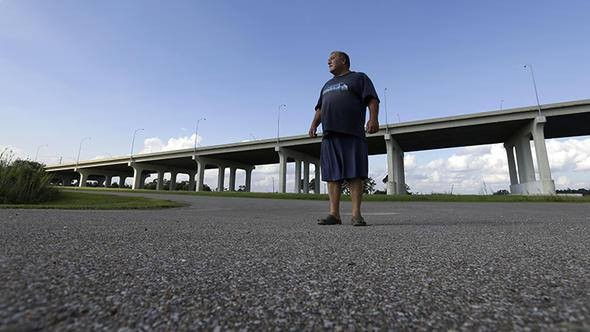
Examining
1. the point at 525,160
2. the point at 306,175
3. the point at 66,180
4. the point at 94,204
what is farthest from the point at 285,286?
the point at 66,180

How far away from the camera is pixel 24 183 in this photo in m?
9.27

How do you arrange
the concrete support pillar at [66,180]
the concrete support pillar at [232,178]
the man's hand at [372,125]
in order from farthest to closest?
the concrete support pillar at [66,180] < the concrete support pillar at [232,178] < the man's hand at [372,125]

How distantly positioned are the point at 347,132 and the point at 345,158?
31 centimetres

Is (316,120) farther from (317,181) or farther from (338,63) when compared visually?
(317,181)

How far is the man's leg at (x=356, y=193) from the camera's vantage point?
3495 millimetres

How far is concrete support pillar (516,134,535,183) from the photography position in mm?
25531

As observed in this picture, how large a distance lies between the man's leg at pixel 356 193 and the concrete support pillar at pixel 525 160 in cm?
2841

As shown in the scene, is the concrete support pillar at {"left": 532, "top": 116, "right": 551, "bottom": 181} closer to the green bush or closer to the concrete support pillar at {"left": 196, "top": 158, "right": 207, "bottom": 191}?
the green bush

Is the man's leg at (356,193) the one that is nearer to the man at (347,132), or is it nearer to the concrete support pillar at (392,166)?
the man at (347,132)

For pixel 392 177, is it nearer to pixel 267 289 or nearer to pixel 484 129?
pixel 484 129

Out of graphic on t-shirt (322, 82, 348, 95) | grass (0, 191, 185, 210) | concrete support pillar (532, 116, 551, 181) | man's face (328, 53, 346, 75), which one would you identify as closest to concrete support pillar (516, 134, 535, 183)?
concrete support pillar (532, 116, 551, 181)

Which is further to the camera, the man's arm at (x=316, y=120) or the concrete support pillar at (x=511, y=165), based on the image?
the concrete support pillar at (x=511, y=165)

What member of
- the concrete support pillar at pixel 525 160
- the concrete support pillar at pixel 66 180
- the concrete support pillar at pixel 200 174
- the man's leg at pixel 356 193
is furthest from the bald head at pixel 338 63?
the concrete support pillar at pixel 66 180

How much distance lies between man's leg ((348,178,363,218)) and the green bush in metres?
9.80
